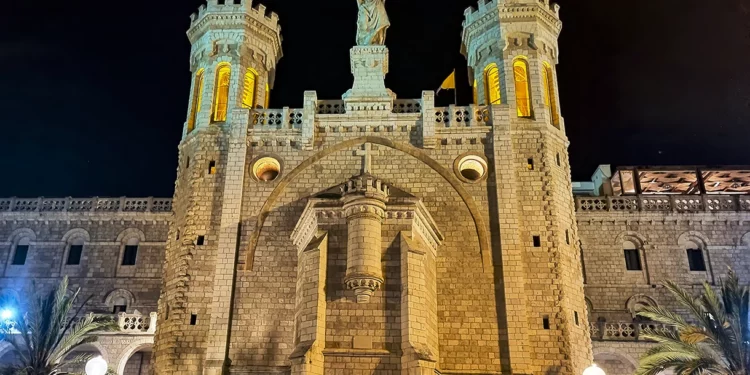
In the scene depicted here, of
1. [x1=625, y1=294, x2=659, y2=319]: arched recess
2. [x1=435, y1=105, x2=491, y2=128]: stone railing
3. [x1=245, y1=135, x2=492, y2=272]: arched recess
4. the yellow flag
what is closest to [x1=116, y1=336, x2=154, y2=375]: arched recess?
[x1=245, y1=135, x2=492, y2=272]: arched recess

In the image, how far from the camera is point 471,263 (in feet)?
85.0

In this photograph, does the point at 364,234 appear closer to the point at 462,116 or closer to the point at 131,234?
the point at 462,116

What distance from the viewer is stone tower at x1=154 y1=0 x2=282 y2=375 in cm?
2502

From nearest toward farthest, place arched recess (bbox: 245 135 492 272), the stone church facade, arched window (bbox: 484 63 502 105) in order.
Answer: the stone church facade, arched recess (bbox: 245 135 492 272), arched window (bbox: 484 63 502 105)

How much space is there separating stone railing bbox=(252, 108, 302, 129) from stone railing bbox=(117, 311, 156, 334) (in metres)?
12.7

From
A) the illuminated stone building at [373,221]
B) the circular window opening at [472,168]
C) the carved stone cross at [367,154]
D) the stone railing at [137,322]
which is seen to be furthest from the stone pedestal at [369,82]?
the stone railing at [137,322]

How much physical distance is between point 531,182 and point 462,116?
451 cm

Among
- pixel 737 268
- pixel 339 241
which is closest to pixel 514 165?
pixel 339 241

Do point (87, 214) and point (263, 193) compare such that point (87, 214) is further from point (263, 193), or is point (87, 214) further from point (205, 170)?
point (263, 193)

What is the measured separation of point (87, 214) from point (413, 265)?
2536cm

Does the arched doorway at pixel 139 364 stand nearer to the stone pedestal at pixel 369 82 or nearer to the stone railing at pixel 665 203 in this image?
the stone pedestal at pixel 369 82

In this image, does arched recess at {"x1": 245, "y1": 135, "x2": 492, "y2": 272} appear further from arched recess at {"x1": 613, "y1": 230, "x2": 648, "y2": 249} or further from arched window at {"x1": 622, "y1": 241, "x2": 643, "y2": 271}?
arched window at {"x1": 622, "y1": 241, "x2": 643, "y2": 271}

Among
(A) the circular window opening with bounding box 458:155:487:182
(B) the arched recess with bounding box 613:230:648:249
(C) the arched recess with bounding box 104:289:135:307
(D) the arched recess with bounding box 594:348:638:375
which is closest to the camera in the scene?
(A) the circular window opening with bounding box 458:155:487:182

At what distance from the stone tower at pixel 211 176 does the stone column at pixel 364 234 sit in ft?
20.7
